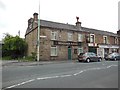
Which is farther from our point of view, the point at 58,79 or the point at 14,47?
the point at 14,47

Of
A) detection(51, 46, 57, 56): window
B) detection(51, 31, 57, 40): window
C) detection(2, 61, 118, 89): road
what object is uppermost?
detection(51, 31, 57, 40): window

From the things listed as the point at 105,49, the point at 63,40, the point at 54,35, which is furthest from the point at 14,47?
the point at 105,49

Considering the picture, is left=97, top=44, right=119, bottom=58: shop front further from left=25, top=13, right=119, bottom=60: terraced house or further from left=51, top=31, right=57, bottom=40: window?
left=51, top=31, right=57, bottom=40: window

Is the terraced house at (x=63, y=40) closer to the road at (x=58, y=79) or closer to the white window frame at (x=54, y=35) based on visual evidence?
the white window frame at (x=54, y=35)

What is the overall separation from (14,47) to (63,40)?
893cm

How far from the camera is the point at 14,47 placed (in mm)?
36531

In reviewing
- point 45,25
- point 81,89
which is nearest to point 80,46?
point 45,25

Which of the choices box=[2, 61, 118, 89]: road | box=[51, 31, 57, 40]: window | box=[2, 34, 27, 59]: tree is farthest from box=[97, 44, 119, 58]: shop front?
box=[2, 61, 118, 89]: road

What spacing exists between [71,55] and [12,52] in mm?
11200

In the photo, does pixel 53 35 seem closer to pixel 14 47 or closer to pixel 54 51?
pixel 54 51

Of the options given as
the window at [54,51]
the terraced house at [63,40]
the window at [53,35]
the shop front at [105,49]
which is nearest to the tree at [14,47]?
the terraced house at [63,40]

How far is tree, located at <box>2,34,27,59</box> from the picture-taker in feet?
120

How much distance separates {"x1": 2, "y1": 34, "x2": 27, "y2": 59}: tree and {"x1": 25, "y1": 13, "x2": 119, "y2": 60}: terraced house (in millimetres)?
1391

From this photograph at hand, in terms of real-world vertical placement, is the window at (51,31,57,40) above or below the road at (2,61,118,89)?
above
